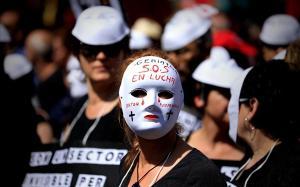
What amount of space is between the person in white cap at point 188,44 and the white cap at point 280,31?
2.04 ft

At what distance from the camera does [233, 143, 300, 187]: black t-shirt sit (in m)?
3.77

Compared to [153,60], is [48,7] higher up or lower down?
lower down

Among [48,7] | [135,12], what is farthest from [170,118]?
[48,7]

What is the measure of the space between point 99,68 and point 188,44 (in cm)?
165

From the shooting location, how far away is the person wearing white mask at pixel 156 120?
3541 mm

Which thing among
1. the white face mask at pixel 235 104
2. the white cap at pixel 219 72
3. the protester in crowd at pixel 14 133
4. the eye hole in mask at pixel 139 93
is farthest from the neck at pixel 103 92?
the eye hole in mask at pixel 139 93

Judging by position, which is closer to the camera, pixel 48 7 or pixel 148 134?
pixel 148 134

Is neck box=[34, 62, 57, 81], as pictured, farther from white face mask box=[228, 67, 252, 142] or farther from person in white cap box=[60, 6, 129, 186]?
white face mask box=[228, 67, 252, 142]

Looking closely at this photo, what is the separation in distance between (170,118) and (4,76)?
2.08m

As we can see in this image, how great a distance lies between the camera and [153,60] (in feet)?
12.2

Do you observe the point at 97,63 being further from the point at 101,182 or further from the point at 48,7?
the point at 48,7

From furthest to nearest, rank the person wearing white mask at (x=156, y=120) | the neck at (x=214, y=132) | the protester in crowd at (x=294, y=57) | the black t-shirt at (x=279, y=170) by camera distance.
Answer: the neck at (x=214, y=132)
the protester in crowd at (x=294, y=57)
the black t-shirt at (x=279, y=170)
the person wearing white mask at (x=156, y=120)

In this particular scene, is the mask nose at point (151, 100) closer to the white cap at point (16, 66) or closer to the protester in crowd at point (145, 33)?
the white cap at point (16, 66)

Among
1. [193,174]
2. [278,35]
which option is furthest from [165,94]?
[278,35]
